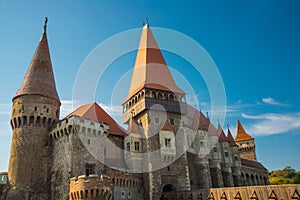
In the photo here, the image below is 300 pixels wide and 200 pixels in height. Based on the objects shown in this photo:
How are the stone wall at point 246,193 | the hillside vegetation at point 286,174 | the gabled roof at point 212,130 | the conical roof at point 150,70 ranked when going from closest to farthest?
the stone wall at point 246,193 → the conical roof at point 150,70 → the gabled roof at point 212,130 → the hillside vegetation at point 286,174

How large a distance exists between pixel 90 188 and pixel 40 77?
560 inches

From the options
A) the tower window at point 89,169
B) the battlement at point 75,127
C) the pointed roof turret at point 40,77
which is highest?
the pointed roof turret at point 40,77

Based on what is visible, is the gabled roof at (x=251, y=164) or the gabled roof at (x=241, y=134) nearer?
the gabled roof at (x=251, y=164)

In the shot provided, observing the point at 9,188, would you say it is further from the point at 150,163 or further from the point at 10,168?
the point at 150,163

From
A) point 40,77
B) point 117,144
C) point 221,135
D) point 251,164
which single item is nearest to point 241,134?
point 251,164

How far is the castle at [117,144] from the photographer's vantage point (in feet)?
73.9

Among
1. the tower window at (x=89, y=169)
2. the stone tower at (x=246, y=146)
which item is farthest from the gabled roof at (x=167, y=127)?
the stone tower at (x=246, y=146)

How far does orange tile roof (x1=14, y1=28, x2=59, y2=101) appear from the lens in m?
25.7

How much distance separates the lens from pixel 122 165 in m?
27.3

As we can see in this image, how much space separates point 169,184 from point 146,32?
77.9ft

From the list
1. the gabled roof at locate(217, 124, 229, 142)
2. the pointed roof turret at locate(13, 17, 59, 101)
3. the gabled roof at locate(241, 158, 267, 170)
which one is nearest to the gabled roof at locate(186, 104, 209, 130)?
the gabled roof at locate(217, 124, 229, 142)

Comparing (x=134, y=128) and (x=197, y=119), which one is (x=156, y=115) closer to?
(x=134, y=128)

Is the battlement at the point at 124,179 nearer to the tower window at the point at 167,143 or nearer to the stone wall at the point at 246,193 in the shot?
the stone wall at the point at 246,193

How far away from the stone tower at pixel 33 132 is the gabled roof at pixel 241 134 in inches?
1783
